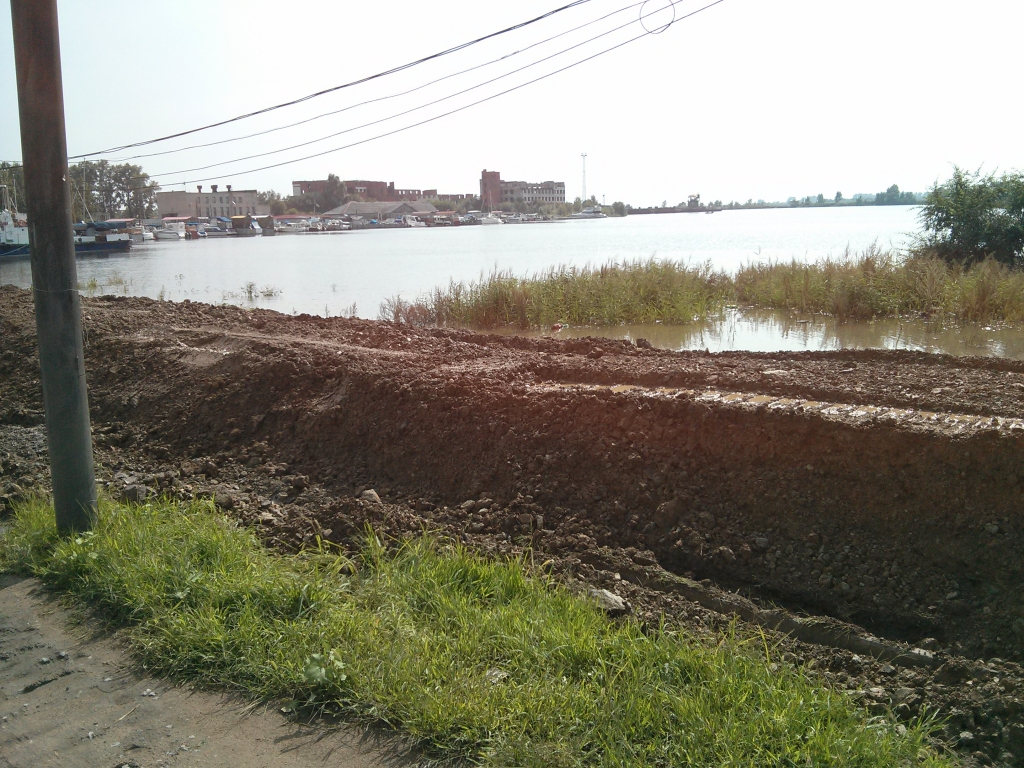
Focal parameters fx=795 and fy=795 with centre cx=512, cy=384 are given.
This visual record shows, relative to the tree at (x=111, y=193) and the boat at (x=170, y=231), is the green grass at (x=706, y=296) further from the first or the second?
the boat at (x=170, y=231)

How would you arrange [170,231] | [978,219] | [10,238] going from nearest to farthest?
[978,219], [10,238], [170,231]

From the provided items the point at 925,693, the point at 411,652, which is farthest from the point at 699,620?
the point at 411,652

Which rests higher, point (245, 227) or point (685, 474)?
point (245, 227)

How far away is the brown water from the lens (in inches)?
544

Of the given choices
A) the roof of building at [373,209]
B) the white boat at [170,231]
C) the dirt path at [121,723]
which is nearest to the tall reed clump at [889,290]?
the dirt path at [121,723]

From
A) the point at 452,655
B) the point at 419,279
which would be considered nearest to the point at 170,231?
the point at 419,279

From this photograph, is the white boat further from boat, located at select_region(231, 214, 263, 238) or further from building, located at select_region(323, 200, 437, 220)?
building, located at select_region(323, 200, 437, 220)

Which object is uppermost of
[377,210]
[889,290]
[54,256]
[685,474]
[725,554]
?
[377,210]

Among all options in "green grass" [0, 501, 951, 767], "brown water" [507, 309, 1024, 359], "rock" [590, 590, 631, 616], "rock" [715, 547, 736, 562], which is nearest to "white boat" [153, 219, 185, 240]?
"brown water" [507, 309, 1024, 359]

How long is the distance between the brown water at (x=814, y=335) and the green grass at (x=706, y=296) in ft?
1.37

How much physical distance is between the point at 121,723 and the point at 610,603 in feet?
7.65

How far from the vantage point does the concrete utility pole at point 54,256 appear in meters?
4.65

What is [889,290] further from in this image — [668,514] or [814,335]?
[668,514]

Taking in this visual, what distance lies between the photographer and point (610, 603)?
13.8 feet
